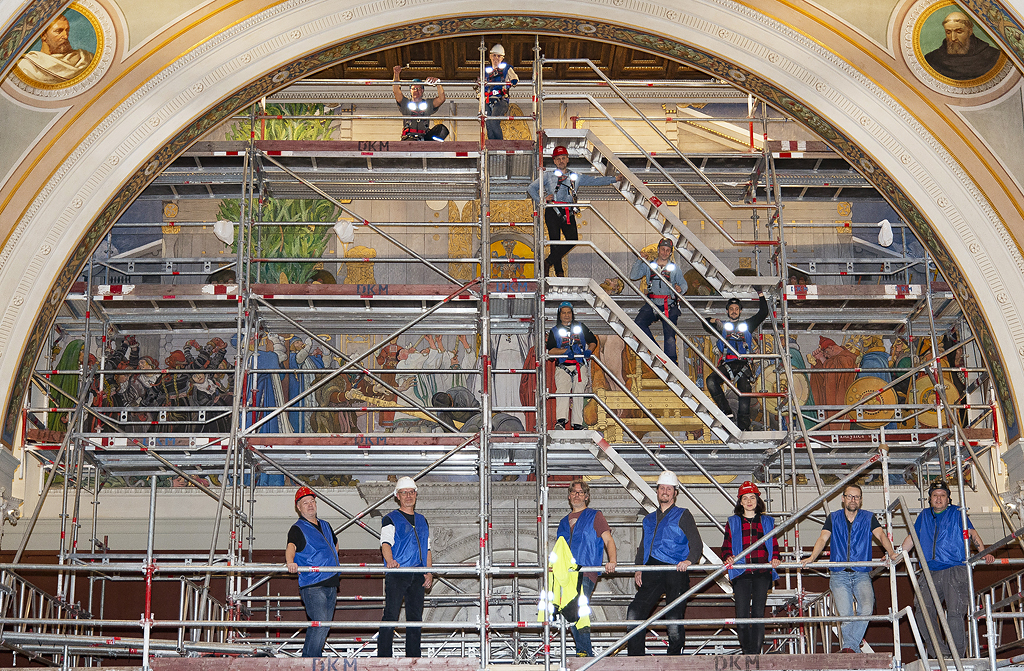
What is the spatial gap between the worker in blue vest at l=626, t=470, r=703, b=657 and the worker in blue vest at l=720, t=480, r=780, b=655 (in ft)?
1.11

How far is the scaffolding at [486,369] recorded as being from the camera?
13281mm

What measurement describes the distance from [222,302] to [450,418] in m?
3.17

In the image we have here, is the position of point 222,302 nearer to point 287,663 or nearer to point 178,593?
point 178,593

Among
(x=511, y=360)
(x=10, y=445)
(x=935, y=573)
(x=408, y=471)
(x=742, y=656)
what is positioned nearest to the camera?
(x=742, y=656)

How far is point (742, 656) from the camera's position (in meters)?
9.76

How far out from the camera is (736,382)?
1445cm

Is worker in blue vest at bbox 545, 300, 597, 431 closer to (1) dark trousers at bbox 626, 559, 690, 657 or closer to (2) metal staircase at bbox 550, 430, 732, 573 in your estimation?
(2) metal staircase at bbox 550, 430, 732, 573

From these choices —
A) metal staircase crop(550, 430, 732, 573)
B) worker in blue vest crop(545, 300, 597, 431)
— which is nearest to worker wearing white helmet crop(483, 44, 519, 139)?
worker in blue vest crop(545, 300, 597, 431)

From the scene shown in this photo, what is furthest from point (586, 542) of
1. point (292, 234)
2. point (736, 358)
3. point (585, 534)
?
point (292, 234)

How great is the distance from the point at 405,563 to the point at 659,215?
5.55 meters

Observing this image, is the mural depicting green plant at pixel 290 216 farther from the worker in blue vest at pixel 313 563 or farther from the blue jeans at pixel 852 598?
the blue jeans at pixel 852 598

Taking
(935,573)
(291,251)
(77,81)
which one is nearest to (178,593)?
(291,251)

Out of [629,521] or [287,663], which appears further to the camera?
[629,521]

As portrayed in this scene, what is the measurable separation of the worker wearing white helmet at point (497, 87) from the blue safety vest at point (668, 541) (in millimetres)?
6139
